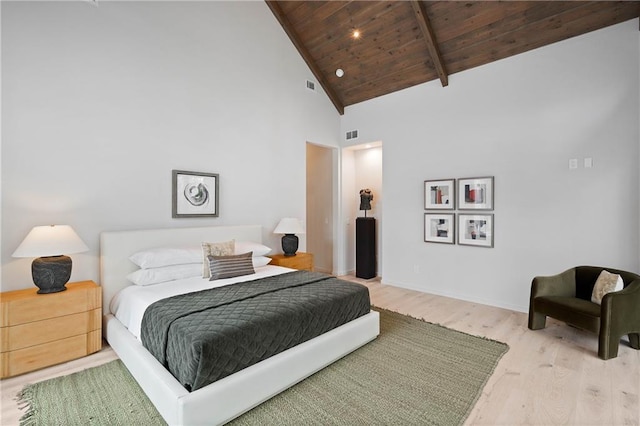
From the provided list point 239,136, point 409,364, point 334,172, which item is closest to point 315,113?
point 334,172

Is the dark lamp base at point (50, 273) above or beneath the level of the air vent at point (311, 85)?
beneath

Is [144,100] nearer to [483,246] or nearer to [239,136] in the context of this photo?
[239,136]

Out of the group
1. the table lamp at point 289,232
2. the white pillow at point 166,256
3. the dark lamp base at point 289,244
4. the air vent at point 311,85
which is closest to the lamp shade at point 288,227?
the table lamp at point 289,232

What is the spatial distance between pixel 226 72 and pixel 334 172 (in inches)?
99.4

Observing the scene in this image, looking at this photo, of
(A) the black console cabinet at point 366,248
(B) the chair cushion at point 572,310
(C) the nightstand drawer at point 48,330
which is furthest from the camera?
(A) the black console cabinet at point 366,248

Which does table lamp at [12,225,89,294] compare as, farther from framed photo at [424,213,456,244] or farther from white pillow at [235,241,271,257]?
framed photo at [424,213,456,244]

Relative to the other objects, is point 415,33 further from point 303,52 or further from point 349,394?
point 349,394

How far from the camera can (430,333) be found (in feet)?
10.3

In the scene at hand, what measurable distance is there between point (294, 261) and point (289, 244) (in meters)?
0.26

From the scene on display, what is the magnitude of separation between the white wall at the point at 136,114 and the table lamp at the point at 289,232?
11.8 inches

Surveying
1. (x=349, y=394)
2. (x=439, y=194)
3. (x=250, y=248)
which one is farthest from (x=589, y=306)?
(x=250, y=248)

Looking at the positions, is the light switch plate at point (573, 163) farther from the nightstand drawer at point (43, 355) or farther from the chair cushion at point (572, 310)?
the nightstand drawer at point (43, 355)

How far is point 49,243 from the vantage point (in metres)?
2.51

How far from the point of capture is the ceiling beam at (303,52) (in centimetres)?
468
